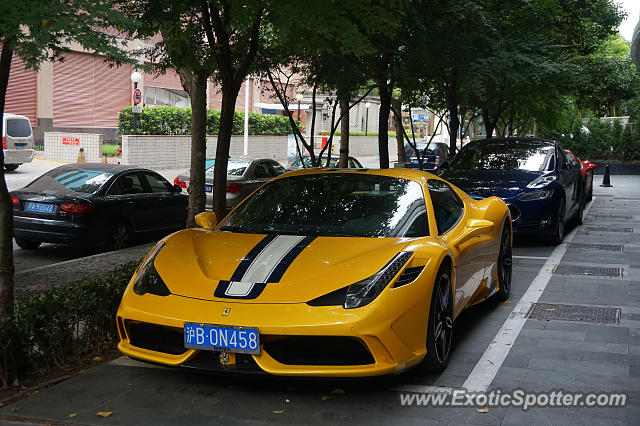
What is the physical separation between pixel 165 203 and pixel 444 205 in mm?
7739

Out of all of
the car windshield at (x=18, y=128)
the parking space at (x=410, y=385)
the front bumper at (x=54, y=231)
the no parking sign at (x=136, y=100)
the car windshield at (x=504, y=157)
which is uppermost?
the no parking sign at (x=136, y=100)

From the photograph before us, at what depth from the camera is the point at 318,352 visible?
457 centimetres

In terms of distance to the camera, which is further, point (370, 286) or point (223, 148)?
point (223, 148)

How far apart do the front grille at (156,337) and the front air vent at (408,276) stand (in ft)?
4.41

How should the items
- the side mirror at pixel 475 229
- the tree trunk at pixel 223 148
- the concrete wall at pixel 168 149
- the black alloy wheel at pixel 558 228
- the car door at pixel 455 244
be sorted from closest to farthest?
the car door at pixel 455 244 < the side mirror at pixel 475 229 < the tree trunk at pixel 223 148 < the black alloy wheel at pixel 558 228 < the concrete wall at pixel 168 149

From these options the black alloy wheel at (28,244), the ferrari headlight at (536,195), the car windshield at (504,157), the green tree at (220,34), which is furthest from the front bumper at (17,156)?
the ferrari headlight at (536,195)

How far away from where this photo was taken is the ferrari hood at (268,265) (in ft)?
15.5

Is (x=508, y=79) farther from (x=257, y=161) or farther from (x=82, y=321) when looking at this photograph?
(x=82, y=321)

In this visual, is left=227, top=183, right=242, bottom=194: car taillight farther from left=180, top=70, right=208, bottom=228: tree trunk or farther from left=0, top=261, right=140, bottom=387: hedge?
left=0, top=261, right=140, bottom=387: hedge

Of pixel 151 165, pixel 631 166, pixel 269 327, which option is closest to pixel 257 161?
pixel 269 327

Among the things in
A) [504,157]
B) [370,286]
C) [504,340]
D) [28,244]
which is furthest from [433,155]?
[370,286]

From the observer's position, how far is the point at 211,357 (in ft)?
15.3

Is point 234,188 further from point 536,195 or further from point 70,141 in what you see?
point 70,141

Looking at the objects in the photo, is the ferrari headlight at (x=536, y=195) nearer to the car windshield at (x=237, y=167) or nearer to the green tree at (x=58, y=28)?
the car windshield at (x=237, y=167)
